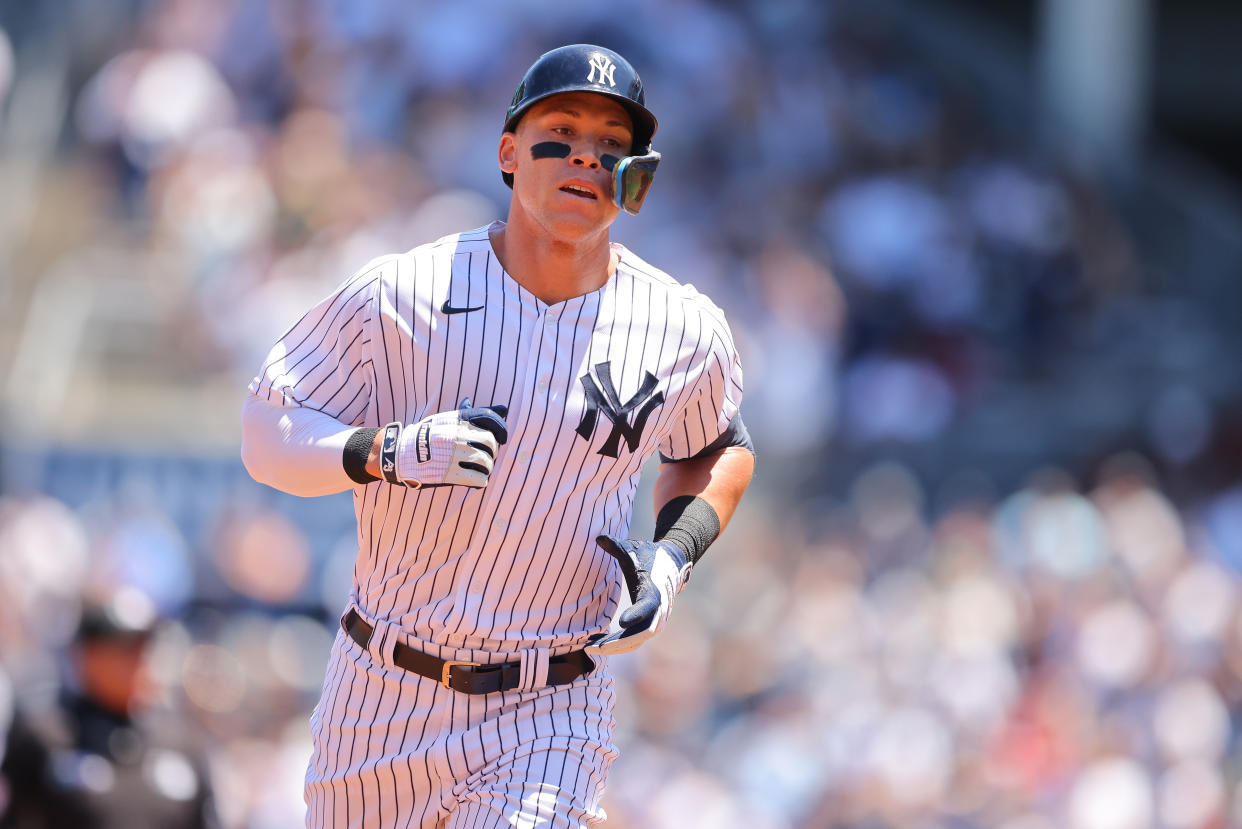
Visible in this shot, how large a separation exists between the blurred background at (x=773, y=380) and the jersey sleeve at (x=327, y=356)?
5.10ft

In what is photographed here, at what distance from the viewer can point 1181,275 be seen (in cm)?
1317

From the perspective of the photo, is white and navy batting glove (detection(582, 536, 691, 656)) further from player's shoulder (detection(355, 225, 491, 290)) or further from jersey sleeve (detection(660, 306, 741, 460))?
player's shoulder (detection(355, 225, 491, 290))

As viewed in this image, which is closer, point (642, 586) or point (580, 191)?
point (642, 586)

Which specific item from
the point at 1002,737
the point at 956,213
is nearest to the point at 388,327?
the point at 1002,737

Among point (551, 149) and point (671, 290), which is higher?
point (551, 149)

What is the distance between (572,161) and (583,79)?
163 mm

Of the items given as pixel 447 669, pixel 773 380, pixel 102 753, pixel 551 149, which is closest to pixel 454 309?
pixel 551 149

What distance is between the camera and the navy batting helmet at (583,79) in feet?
10.8

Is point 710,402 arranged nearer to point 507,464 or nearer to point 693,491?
point 693,491

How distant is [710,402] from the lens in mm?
3596

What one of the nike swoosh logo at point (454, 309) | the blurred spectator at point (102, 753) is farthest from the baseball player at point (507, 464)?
the blurred spectator at point (102, 753)

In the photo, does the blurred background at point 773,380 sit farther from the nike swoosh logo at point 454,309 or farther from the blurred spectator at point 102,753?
the nike swoosh logo at point 454,309

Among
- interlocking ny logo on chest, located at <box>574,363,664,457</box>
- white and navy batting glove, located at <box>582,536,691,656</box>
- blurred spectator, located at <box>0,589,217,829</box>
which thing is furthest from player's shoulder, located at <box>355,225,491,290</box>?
blurred spectator, located at <box>0,589,217,829</box>

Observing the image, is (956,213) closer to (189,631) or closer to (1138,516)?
(1138,516)
